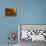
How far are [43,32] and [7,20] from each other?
1143 mm

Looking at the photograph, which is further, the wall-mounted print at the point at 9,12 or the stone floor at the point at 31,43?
the wall-mounted print at the point at 9,12

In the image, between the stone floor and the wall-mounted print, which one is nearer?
the stone floor

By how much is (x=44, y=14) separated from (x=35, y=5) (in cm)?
39

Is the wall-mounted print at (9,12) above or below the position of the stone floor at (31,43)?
above

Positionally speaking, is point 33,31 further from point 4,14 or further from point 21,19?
point 4,14

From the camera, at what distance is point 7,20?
390cm

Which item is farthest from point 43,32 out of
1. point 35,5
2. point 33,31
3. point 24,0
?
point 24,0

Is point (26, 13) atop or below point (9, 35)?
atop

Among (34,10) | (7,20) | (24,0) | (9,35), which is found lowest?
(9,35)

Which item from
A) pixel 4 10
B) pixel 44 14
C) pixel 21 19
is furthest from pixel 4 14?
pixel 44 14

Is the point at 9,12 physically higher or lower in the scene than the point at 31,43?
higher

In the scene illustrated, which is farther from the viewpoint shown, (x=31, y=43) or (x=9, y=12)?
(x=9, y=12)

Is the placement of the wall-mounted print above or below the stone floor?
above

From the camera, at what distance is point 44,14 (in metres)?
3.93
